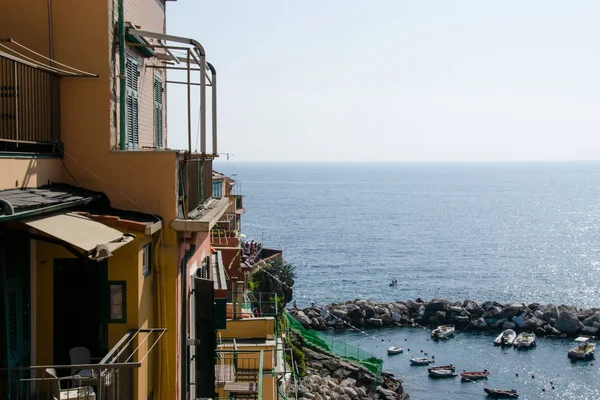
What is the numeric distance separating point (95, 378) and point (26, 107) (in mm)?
3113

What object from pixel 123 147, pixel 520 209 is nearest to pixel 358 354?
pixel 123 147

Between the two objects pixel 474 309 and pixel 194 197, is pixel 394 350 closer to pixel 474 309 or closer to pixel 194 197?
pixel 474 309

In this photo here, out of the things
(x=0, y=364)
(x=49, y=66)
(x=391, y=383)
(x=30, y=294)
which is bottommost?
(x=391, y=383)

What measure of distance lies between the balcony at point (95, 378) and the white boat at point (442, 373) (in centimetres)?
4495

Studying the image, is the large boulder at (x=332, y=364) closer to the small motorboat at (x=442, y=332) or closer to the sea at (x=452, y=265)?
the sea at (x=452, y=265)

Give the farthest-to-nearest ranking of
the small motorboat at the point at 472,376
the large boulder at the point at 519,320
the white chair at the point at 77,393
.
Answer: the large boulder at the point at 519,320, the small motorboat at the point at 472,376, the white chair at the point at 77,393

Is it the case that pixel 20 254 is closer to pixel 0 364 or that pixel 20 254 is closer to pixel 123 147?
pixel 0 364

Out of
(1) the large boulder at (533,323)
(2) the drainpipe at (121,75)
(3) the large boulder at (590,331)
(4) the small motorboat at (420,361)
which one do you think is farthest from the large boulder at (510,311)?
(2) the drainpipe at (121,75)

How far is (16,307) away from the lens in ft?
25.1

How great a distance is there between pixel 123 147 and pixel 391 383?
4103 cm

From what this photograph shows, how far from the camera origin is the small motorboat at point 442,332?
205ft

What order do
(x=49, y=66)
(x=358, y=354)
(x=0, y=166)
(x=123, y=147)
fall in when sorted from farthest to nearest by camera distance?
(x=358, y=354), (x=123, y=147), (x=49, y=66), (x=0, y=166)

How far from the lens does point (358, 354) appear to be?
48.1 m

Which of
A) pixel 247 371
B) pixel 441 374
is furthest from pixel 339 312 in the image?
pixel 247 371
